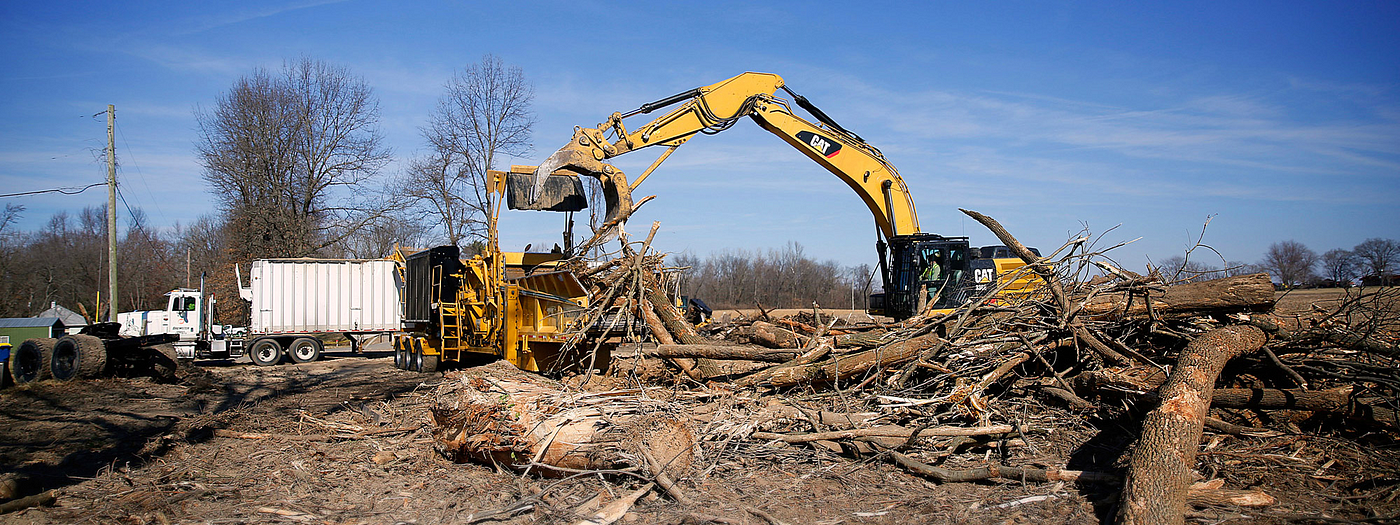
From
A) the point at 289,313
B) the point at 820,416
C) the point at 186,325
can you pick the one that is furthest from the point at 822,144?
the point at 186,325

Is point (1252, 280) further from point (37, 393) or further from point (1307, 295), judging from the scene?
point (37, 393)

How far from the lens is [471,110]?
80.9 feet

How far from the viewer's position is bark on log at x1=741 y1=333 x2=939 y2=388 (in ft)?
21.5

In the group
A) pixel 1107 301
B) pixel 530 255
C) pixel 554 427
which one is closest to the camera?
pixel 554 427

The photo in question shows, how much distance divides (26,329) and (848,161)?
14585 millimetres

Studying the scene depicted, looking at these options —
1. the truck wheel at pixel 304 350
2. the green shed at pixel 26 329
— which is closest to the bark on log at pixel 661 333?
the green shed at pixel 26 329

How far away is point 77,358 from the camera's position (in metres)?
13.6

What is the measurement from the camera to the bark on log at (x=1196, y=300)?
21.0 ft

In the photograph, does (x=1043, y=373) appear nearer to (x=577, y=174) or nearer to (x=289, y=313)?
(x=577, y=174)

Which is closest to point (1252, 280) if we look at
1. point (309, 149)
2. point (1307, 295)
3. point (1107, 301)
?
point (1107, 301)

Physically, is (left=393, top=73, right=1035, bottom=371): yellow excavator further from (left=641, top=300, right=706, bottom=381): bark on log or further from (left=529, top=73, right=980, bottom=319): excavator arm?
(left=641, top=300, right=706, bottom=381): bark on log

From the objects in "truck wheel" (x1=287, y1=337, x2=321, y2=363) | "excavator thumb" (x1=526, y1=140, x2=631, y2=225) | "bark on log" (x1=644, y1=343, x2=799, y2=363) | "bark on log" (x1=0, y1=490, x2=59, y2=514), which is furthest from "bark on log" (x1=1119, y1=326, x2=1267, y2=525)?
"truck wheel" (x1=287, y1=337, x2=321, y2=363)

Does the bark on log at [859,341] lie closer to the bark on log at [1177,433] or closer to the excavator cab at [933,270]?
the bark on log at [1177,433]

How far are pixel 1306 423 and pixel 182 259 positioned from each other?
202 feet
